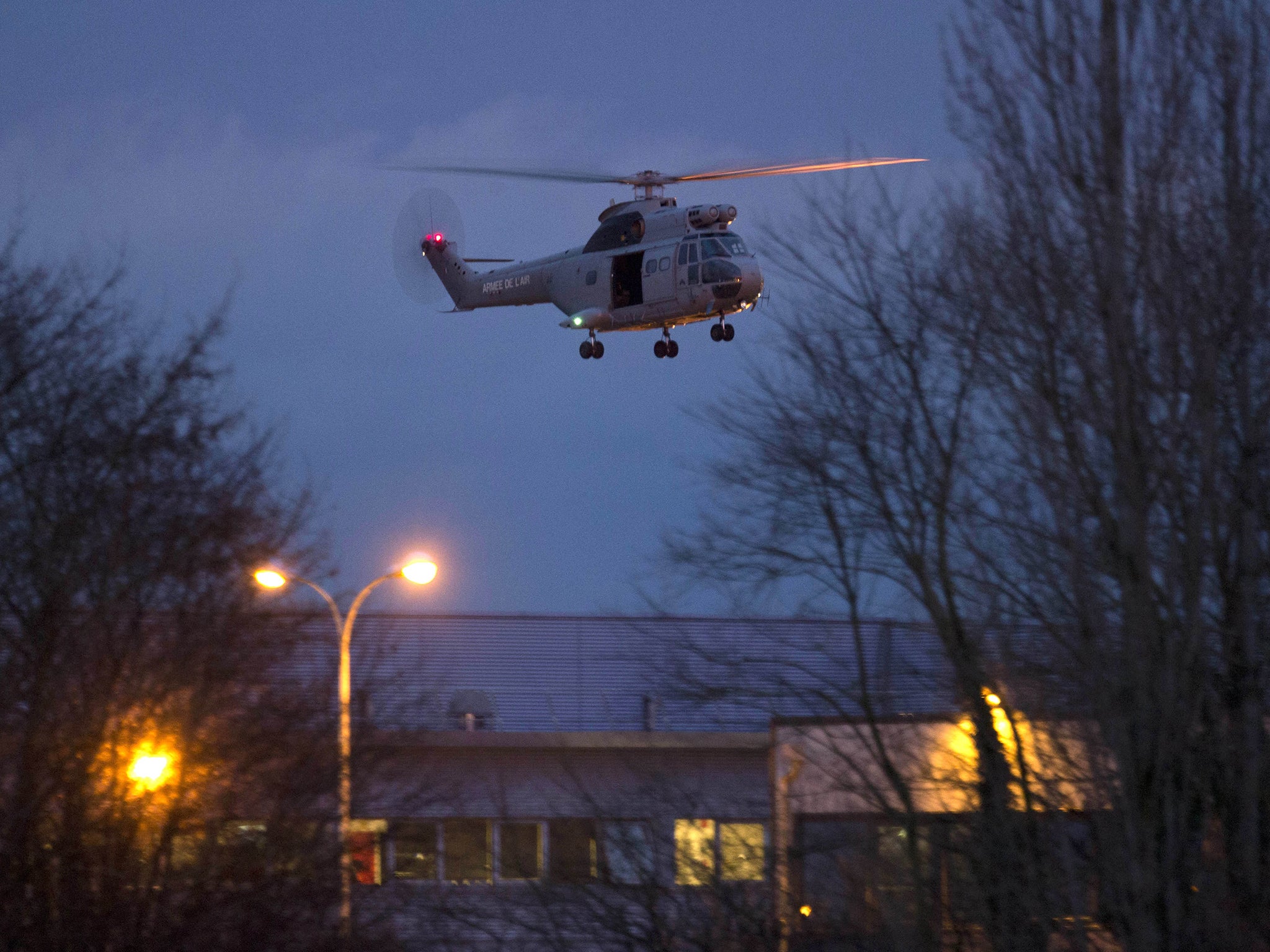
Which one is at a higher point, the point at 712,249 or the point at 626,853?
the point at 712,249

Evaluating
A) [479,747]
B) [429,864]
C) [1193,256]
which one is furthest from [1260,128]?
[479,747]

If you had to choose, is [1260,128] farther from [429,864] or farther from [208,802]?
[429,864]

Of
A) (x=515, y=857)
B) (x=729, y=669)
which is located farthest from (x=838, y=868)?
(x=515, y=857)

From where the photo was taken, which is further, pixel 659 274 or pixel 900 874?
pixel 659 274

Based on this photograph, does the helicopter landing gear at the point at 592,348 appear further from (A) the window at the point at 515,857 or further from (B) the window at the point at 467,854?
(A) the window at the point at 515,857

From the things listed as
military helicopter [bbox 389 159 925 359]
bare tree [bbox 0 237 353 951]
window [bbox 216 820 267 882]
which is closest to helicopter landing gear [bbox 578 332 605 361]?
military helicopter [bbox 389 159 925 359]

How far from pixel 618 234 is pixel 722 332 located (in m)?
2.73

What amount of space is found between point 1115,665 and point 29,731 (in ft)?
21.8

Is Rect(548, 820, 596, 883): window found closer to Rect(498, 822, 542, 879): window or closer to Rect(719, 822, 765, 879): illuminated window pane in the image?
Rect(498, 822, 542, 879): window

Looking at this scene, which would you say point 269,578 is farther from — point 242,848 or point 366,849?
point 242,848

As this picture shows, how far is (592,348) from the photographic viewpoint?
2895cm

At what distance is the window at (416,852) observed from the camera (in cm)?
1356

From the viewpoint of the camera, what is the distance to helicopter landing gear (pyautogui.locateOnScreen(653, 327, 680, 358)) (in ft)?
93.6

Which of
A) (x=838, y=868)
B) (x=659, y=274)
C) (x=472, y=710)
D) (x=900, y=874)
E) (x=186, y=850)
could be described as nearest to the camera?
(x=900, y=874)
